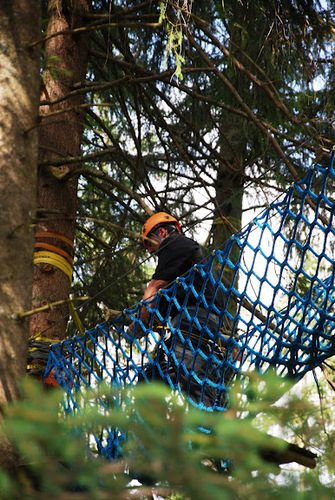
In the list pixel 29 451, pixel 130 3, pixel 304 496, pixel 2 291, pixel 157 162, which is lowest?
pixel 304 496

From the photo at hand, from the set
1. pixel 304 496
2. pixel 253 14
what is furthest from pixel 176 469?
pixel 253 14

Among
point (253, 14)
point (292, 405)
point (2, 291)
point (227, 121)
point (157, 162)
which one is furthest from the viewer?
point (157, 162)

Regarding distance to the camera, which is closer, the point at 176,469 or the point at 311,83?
the point at 176,469

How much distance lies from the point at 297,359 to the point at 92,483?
122cm

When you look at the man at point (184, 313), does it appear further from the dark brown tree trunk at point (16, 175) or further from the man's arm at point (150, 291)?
the dark brown tree trunk at point (16, 175)

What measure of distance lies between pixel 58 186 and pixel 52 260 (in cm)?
39

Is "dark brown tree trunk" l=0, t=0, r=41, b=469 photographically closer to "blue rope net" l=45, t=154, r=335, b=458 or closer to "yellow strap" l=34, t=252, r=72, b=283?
"blue rope net" l=45, t=154, r=335, b=458

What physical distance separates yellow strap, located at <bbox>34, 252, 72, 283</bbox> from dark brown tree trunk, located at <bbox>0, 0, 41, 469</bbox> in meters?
0.96

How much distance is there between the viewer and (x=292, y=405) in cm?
105

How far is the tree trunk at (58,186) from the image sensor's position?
10.0 ft

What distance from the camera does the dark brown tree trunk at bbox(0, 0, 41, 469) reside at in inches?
77.2

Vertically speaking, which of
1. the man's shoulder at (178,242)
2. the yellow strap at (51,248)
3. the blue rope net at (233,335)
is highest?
the yellow strap at (51,248)

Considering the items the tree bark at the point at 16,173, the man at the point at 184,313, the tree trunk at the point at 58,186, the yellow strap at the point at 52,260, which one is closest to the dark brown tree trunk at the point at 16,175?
the tree bark at the point at 16,173

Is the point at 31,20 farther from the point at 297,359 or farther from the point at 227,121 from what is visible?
the point at 227,121
